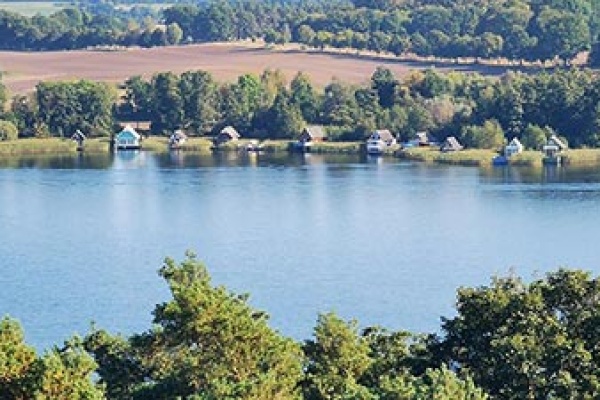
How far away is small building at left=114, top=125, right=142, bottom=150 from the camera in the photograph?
38656 mm

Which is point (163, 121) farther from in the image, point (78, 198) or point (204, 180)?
point (78, 198)

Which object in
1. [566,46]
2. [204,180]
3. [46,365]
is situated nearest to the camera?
[46,365]

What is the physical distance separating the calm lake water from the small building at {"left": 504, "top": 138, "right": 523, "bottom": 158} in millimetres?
1792

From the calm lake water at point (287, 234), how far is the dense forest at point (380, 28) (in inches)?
591

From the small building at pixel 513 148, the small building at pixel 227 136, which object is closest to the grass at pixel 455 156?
the small building at pixel 513 148

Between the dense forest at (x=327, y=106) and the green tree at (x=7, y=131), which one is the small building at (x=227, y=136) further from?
the green tree at (x=7, y=131)

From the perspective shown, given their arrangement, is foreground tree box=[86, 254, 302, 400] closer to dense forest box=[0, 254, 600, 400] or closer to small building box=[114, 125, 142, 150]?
dense forest box=[0, 254, 600, 400]

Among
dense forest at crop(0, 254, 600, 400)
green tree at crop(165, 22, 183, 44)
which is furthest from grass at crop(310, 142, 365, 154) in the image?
dense forest at crop(0, 254, 600, 400)

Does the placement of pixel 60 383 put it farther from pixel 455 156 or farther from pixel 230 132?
pixel 230 132

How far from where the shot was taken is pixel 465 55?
49344 millimetres

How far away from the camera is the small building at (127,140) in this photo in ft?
127

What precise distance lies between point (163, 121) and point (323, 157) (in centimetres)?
584

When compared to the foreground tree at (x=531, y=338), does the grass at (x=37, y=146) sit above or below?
below

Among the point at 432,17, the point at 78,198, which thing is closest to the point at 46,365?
the point at 78,198
